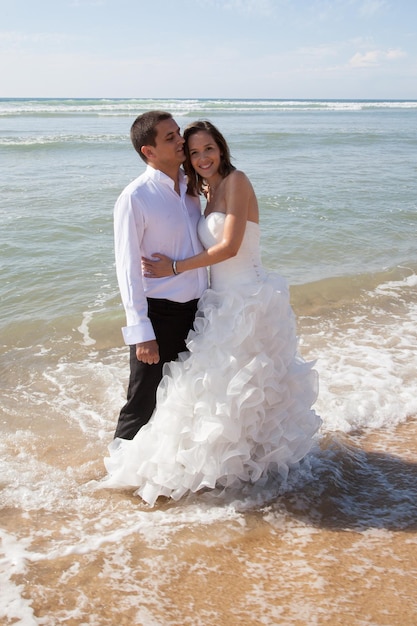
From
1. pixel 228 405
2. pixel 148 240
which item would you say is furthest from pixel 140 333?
pixel 228 405

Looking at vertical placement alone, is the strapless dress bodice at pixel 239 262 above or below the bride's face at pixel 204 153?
below

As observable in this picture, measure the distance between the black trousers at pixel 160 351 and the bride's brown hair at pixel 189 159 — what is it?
0.71 m

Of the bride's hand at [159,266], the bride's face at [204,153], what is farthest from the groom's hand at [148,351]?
the bride's face at [204,153]

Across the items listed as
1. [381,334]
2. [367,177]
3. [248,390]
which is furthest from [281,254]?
→ [367,177]

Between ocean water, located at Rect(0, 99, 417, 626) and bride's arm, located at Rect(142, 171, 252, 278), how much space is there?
Answer: 4.63ft

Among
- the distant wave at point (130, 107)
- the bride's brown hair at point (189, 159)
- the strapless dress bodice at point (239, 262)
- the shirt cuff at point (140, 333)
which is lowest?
the shirt cuff at point (140, 333)

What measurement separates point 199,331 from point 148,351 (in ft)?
1.05

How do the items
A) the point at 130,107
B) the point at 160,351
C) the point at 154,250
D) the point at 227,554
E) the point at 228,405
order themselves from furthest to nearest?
the point at 130,107 → the point at 160,351 → the point at 154,250 → the point at 228,405 → the point at 227,554

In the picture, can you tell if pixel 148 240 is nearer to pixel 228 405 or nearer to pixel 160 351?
pixel 160 351

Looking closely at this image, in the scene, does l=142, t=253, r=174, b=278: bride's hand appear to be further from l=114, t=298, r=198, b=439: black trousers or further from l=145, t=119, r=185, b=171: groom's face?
l=145, t=119, r=185, b=171: groom's face

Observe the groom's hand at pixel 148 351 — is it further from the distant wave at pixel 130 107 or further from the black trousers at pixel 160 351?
the distant wave at pixel 130 107

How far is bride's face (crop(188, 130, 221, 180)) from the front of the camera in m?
3.46

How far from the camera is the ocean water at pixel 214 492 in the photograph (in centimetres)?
290

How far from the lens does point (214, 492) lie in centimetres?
370
